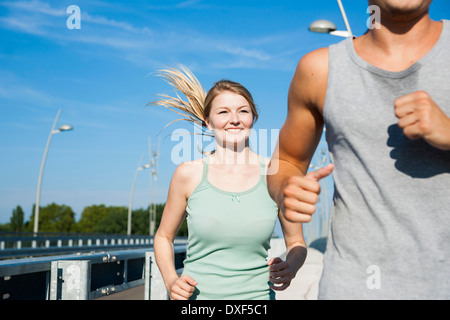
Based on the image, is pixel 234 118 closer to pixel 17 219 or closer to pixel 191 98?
pixel 191 98

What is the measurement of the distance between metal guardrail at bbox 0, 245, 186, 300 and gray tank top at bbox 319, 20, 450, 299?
247 centimetres

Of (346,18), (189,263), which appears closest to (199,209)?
(189,263)

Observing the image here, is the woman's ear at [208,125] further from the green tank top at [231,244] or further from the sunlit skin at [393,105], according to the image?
the sunlit skin at [393,105]

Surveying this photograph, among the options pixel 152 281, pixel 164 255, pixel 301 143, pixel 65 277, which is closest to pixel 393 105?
pixel 301 143

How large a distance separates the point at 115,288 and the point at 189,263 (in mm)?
2186

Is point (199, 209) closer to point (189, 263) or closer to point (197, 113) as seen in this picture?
point (189, 263)

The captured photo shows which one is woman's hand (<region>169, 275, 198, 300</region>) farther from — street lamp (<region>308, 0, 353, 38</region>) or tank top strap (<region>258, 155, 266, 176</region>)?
street lamp (<region>308, 0, 353, 38</region>)

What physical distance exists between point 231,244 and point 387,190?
6.06 ft

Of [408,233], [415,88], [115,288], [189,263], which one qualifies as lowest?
[115,288]

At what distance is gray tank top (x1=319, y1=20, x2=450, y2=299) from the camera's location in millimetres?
2090

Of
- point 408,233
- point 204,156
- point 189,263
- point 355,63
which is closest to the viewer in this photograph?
point 408,233

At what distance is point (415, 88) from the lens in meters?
2.12

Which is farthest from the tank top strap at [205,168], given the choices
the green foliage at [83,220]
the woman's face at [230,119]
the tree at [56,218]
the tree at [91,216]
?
the tree at [91,216]
